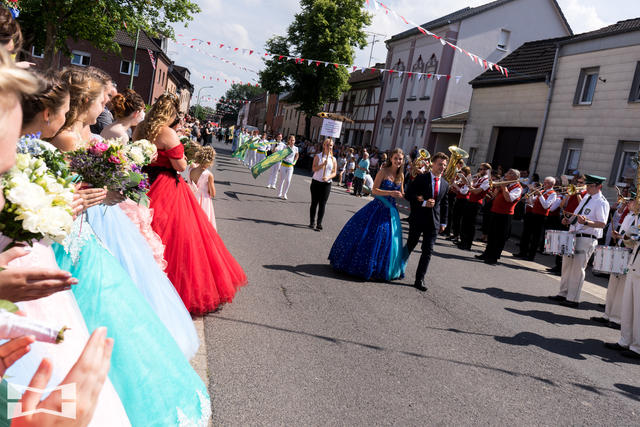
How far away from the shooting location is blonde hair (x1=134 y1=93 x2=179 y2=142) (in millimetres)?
5332

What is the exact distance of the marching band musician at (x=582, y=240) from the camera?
8.88 meters

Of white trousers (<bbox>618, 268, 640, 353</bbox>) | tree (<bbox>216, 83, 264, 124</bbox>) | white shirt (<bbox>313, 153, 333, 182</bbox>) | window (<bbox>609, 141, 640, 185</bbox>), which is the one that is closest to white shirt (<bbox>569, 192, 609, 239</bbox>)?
white trousers (<bbox>618, 268, 640, 353</bbox>)

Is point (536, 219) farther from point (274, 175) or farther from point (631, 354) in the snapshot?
point (274, 175)

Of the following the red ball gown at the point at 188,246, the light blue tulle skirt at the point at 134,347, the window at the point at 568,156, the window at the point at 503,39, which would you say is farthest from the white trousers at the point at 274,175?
the window at the point at 503,39

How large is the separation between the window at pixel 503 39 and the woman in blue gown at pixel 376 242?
28.7 metres

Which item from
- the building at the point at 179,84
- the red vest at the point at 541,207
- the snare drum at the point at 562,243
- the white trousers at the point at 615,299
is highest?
the building at the point at 179,84

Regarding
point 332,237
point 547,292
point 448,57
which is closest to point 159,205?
point 332,237

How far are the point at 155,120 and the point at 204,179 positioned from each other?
113 inches

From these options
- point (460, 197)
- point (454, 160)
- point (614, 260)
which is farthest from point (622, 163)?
point (614, 260)

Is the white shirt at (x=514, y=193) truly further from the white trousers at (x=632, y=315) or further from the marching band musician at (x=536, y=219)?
the white trousers at (x=632, y=315)

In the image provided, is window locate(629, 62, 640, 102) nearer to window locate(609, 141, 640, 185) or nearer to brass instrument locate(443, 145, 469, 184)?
window locate(609, 141, 640, 185)

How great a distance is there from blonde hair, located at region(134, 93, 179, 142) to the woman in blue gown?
372 centimetres

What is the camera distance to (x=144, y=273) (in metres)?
4.17

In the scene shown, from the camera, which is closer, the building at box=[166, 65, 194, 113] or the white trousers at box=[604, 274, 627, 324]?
the white trousers at box=[604, 274, 627, 324]
